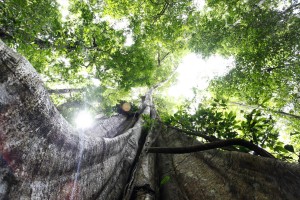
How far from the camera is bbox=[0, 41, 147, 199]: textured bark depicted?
122cm

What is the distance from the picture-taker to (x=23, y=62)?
1332 millimetres

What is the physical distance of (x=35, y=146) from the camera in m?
1.41

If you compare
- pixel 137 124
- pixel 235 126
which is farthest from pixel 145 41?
pixel 235 126

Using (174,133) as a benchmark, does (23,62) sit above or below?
below

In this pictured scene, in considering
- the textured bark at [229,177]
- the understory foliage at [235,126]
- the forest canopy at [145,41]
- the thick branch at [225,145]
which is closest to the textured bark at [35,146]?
the thick branch at [225,145]

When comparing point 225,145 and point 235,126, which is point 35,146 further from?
point 235,126

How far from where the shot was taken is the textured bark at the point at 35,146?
1224 millimetres

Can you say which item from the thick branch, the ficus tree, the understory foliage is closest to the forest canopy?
the ficus tree

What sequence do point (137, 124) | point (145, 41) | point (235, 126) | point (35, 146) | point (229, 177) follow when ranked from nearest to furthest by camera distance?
point (35, 146) → point (229, 177) → point (235, 126) → point (137, 124) → point (145, 41)

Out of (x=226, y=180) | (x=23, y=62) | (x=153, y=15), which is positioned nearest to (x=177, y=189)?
(x=226, y=180)

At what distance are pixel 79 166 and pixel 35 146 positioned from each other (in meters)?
0.62

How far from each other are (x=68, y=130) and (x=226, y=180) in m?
1.88

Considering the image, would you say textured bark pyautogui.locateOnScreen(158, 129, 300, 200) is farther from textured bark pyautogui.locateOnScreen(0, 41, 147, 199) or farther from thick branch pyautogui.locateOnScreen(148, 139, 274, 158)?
textured bark pyautogui.locateOnScreen(0, 41, 147, 199)

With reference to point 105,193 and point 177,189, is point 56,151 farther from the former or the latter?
point 177,189
